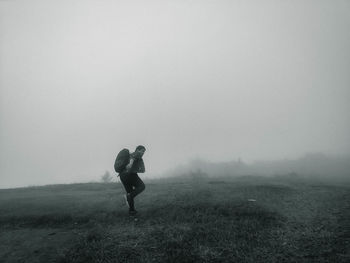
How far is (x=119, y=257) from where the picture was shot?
785 centimetres

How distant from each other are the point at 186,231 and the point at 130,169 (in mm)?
4003

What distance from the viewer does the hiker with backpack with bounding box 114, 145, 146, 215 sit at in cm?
1166

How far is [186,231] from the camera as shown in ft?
31.2

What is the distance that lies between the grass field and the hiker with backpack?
1.21 meters

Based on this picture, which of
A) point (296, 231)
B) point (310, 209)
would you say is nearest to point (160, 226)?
point (296, 231)

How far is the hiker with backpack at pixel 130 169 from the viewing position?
11.7 m

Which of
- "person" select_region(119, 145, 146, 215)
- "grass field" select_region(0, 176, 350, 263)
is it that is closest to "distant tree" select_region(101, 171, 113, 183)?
"grass field" select_region(0, 176, 350, 263)

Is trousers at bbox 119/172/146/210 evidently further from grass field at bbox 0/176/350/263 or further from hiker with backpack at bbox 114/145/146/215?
grass field at bbox 0/176/350/263

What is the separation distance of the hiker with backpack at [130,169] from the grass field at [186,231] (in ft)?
3.96

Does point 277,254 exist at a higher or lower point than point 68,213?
lower

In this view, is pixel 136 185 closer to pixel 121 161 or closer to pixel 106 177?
pixel 121 161

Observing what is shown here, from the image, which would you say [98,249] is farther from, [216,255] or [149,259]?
[216,255]

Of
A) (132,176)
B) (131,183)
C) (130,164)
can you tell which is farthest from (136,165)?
(131,183)

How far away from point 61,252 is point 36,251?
112 cm
